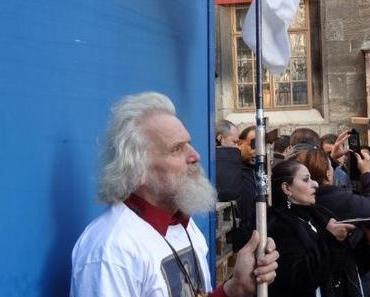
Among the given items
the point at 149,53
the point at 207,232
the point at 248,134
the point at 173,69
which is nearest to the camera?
the point at 149,53

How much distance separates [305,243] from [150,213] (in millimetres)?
1240

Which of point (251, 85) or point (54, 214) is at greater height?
point (251, 85)

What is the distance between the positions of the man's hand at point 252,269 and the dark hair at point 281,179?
1.45 m

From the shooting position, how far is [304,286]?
9.25ft

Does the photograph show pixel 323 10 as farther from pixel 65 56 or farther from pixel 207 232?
pixel 65 56

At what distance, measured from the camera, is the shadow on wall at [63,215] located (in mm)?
1896

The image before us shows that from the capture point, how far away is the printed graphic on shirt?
1.78 metres

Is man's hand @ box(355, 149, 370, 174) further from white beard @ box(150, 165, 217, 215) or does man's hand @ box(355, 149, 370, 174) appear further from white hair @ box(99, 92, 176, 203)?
white hair @ box(99, 92, 176, 203)

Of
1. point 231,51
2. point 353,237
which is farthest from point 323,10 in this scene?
point 353,237

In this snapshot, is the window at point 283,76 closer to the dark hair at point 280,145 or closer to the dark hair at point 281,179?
the dark hair at point 280,145

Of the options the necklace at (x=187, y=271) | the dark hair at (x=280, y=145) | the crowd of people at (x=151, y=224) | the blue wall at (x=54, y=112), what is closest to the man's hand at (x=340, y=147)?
the dark hair at (x=280, y=145)

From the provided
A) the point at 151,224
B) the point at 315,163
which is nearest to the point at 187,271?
the point at 151,224

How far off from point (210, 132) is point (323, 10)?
9.09 metres

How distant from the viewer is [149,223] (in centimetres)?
183
